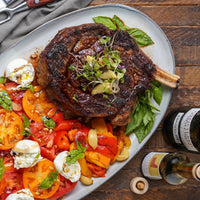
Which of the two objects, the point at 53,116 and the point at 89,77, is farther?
the point at 53,116

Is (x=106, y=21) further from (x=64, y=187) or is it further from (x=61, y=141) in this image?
(x=64, y=187)

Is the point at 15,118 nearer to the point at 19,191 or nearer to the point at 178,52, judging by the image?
the point at 19,191

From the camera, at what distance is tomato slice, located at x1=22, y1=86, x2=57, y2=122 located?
3.12 metres

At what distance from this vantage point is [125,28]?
3.46 meters

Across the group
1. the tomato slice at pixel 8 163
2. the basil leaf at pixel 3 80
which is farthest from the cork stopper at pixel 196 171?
the basil leaf at pixel 3 80

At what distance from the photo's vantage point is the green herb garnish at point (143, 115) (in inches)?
135

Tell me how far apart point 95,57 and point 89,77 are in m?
0.23

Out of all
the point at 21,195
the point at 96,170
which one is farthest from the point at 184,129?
the point at 21,195

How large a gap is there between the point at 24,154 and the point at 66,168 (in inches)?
18.6

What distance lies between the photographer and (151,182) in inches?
147

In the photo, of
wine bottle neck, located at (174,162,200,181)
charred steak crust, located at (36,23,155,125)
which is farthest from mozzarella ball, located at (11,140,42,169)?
wine bottle neck, located at (174,162,200,181)

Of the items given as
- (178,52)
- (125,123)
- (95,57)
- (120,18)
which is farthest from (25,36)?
(178,52)

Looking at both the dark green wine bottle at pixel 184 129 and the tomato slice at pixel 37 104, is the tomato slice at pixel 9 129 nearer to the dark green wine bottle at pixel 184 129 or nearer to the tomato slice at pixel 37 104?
the tomato slice at pixel 37 104

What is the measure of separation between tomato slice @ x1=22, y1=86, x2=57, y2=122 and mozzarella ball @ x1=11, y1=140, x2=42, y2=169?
339mm
